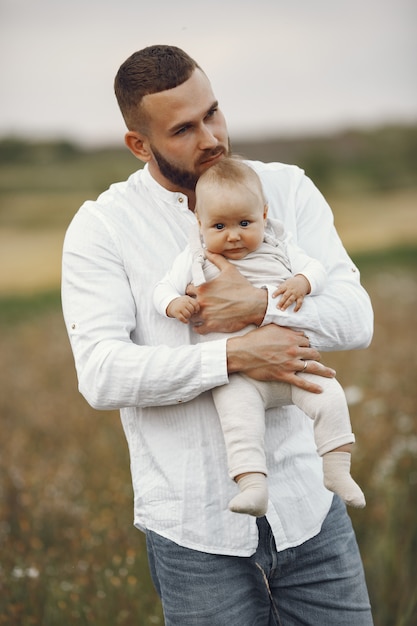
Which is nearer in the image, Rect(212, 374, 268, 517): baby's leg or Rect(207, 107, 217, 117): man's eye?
Rect(212, 374, 268, 517): baby's leg

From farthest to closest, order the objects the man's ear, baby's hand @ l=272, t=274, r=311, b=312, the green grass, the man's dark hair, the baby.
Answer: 1. the green grass
2. the man's ear
3. the man's dark hair
4. baby's hand @ l=272, t=274, r=311, b=312
5. the baby

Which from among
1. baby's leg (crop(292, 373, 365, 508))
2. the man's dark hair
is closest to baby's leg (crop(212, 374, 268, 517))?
baby's leg (crop(292, 373, 365, 508))

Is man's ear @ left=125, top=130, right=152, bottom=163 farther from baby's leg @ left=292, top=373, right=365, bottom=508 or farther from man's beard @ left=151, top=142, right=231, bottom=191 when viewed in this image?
baby's leg @ left=292, top=373, right=365, bottom=508

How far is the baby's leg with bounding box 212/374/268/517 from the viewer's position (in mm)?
2211

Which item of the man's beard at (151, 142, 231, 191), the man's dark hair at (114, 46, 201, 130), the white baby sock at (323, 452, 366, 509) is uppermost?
the man's dark hair at (114, 46, 201, 130)

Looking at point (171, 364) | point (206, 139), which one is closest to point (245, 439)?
point (171, 364)

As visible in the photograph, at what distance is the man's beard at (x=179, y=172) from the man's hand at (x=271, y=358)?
0.52 metres

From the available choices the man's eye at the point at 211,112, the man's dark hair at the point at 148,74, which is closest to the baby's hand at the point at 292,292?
the man's eye at the point at 211,112

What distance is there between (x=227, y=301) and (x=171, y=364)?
0.25 m

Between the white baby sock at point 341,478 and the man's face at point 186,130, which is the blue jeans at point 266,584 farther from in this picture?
the man's face at point 186,130

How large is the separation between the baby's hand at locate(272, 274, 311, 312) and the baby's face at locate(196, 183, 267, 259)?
15cm

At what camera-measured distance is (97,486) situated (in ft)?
16.3

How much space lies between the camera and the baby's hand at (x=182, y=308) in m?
2.37

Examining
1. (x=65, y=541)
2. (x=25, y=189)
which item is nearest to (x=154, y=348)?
(x=65, y=541)
